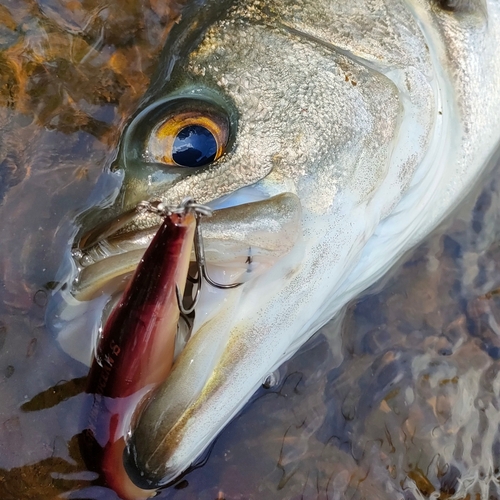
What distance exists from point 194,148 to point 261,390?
950 mm

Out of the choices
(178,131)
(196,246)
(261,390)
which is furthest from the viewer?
(261,390)

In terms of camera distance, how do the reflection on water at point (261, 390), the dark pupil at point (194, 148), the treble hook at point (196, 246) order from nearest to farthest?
the treble hook at point (196, 246) → the dark pupil at point (194, 148) → the reflection on water at point (261, 390)

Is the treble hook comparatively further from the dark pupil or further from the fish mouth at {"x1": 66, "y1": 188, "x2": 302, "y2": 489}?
the dark pupil

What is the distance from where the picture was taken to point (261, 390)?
2109 millimetres

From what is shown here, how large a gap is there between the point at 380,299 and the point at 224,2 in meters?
1.30

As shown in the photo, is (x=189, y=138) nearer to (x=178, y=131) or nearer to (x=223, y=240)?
(x=178, y=131)

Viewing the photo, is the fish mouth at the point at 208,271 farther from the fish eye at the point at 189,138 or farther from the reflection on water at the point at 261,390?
the reflection on water at the point at 261,390

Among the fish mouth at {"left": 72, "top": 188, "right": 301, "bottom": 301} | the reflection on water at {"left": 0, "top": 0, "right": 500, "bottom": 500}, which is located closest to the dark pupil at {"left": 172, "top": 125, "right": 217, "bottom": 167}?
the fish mouth at {"left": 72, "top": 188, "right": 301, "bottom": 301}

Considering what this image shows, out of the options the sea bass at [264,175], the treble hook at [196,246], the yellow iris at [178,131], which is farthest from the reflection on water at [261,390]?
the treble hook at [196,246]

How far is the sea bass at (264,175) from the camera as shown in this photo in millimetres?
1495

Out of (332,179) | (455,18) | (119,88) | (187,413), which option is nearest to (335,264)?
(332,179)

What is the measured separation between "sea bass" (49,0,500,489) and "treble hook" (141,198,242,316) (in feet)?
0.07

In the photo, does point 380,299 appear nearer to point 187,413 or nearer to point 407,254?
point 407,254

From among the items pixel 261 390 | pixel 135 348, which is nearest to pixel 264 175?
pixel 135 348
